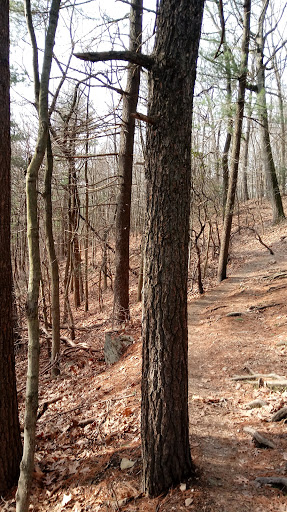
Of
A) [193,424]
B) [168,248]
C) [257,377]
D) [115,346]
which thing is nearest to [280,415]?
[193,424]

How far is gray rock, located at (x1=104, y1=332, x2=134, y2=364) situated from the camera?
23.1 feet

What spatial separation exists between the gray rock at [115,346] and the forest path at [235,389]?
1383mm

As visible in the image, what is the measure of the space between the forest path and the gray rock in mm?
1383

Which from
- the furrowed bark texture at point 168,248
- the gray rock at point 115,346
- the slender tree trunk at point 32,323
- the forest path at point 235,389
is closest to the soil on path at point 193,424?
the forest path at point 235,389

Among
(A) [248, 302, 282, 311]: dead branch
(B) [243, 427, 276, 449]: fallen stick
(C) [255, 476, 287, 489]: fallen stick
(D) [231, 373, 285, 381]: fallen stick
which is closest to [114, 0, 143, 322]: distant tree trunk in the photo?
(A) [248, 302, 282, 311]: dead branch

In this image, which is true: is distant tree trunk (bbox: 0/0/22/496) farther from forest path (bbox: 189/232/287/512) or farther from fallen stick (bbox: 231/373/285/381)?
fallen stick (bbox: 231/373/285/381)

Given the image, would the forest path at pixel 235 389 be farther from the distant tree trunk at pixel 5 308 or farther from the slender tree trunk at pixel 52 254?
the slender tree trunk at pixel 52 254

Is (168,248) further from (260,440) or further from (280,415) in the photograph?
(280,415)

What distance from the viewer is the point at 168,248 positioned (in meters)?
2.78

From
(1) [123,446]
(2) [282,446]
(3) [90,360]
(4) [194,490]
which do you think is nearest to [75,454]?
(1) [123,446]

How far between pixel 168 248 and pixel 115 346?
490 cm

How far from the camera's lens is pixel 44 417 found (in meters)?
5.46

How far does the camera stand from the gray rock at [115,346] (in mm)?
7051

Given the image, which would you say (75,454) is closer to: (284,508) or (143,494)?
(143,494)
